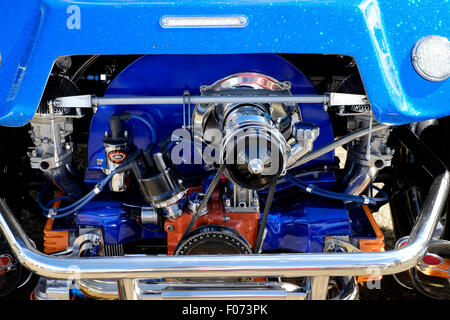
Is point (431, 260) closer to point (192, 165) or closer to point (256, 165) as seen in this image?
point (256, 165)

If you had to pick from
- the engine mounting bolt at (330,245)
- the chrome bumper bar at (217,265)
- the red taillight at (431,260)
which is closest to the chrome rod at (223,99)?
the chrome bumper bar at (217,265)

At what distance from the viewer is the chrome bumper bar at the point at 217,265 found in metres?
1.27

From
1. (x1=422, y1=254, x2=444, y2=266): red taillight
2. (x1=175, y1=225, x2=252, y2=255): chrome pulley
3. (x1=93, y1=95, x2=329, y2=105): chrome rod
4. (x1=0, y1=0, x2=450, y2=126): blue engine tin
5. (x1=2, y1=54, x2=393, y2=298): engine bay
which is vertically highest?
(x1=0, y1=0, x2=450, y2=126): blue engine tin

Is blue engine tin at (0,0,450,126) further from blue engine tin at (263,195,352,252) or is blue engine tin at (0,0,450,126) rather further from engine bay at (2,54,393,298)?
blue engine tin at (263,195,352,252)

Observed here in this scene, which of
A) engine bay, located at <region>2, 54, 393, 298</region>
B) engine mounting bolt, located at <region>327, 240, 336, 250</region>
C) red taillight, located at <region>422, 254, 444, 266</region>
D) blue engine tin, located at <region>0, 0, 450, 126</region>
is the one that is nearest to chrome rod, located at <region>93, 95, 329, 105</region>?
engine bay, located at <region>2, 54, 393, 298</region>

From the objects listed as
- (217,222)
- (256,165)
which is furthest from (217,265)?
(217,222)

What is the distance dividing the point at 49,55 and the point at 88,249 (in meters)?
0.71

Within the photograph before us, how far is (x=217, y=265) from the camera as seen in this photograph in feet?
4.18

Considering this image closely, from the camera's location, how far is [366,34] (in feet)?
4.20

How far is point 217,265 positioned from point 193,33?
62 centimetres

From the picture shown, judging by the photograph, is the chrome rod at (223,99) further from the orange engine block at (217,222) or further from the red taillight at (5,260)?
the red taillight at (5,260)

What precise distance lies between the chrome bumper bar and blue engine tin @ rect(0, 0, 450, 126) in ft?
1.35

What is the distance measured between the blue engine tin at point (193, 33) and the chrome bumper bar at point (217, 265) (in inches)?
16.2

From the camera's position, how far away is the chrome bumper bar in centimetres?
127
